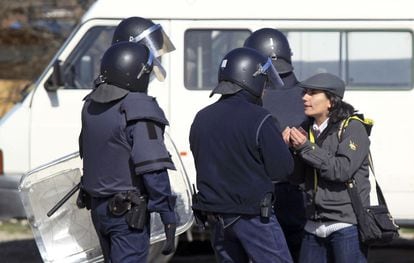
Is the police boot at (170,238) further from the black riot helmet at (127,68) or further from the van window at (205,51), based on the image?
the van window at (205,51)

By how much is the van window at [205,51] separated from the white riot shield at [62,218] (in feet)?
6.16

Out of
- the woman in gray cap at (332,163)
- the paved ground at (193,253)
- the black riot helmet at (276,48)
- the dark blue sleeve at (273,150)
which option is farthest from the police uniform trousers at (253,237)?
the paved ground at (193,253)

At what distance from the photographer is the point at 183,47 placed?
7.50m

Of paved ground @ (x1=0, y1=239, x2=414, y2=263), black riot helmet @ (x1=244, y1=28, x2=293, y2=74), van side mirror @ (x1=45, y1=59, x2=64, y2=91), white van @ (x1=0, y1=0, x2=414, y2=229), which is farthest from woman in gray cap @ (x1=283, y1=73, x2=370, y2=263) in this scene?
paved ground @ (x1=0, y1=239, x2=414, y2=263)

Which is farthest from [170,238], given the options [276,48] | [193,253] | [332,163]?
[193,253]

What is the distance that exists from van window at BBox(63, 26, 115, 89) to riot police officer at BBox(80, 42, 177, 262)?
8.10 feet

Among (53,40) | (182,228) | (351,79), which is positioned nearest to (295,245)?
(182,228)

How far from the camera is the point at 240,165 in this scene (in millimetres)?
4656

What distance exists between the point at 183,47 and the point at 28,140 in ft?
5.04

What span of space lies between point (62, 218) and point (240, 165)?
1.60 metres

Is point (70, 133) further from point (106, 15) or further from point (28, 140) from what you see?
point (106, 15)

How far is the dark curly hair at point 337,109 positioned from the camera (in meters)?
5.03

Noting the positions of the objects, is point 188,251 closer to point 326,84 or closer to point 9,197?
point 9,197

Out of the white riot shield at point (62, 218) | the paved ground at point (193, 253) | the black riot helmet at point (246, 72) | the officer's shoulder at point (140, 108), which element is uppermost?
the black riot helmet at point (246, 72)
